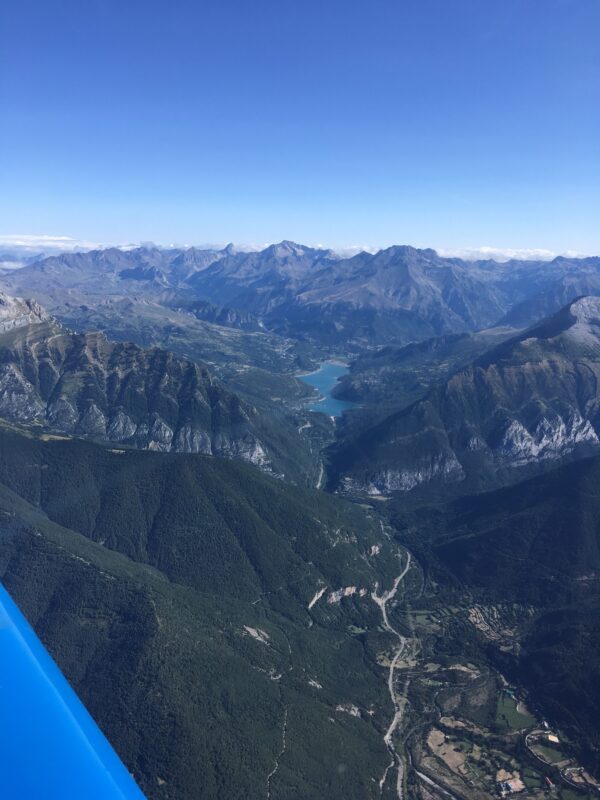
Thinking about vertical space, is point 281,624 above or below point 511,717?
above

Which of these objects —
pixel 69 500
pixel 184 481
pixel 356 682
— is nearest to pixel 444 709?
pixel 356 682

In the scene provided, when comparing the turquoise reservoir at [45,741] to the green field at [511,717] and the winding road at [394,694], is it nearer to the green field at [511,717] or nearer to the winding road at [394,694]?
the winding road at [394,694]

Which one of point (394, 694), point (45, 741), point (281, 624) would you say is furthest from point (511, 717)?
point (45, 741)

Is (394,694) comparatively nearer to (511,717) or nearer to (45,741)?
(511,717)

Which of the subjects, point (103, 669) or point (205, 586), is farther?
point (205, 586)

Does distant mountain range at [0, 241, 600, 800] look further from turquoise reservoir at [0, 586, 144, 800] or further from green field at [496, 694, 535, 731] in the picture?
turquoise reservoir at [0, 586, 144, 800]

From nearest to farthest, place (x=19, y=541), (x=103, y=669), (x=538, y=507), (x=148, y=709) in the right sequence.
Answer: (x=148, y=709) < (x=103, y=669) < (x=19, y=541) < (x=538, y=507)

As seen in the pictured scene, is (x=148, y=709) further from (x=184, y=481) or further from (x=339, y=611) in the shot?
(x=184, y=481)

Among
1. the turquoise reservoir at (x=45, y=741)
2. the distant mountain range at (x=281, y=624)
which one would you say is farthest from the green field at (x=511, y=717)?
the turquoise reservoir at (x=45, y=741)
